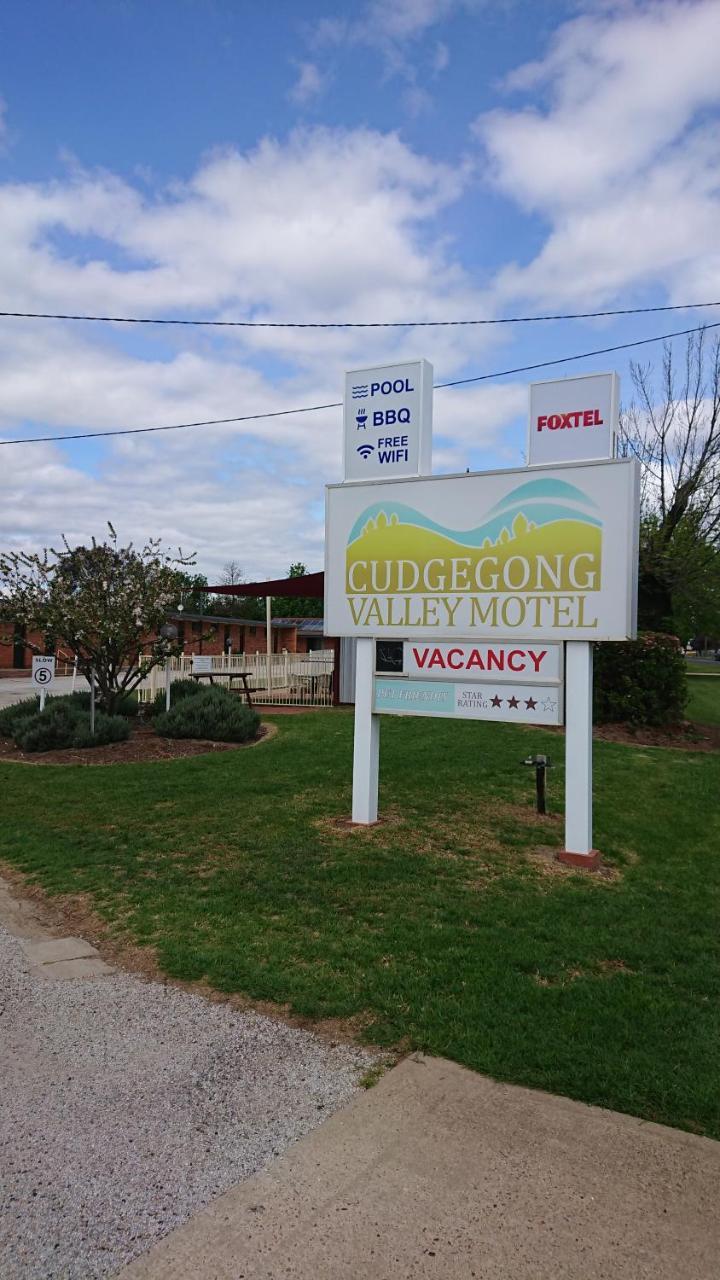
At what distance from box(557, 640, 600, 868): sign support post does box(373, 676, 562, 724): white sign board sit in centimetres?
12

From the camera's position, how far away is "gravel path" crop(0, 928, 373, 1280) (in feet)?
8.35

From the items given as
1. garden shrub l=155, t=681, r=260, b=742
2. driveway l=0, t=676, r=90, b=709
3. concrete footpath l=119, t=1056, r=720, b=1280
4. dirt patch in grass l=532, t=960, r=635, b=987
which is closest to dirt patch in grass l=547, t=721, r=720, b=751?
garden shrub l=155, t=681, r=260, b=742

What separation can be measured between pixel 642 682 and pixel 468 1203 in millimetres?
12187

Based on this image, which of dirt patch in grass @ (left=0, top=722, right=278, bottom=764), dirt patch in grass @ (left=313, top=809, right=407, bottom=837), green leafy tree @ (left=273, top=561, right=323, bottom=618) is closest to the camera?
dirt patch in grass @ (left=313, top=809, right=407, bottom=837)

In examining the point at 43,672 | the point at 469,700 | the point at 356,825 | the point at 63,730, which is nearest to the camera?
the point at 469,700

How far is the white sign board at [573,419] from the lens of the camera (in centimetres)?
654

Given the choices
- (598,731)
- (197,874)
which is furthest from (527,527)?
(598,731)

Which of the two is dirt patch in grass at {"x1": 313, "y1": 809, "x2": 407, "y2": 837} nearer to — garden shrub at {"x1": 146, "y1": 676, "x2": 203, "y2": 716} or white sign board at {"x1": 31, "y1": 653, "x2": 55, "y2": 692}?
white sign board at {"x1": 31, "y1": 653, "x2": 55, "y2": 692}

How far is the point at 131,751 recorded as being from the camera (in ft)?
39.3

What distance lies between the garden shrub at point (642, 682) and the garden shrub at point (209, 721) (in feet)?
18.9

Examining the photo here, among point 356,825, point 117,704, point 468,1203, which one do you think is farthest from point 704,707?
point 468,1203

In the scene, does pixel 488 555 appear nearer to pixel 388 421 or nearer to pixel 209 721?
pixel 388 421

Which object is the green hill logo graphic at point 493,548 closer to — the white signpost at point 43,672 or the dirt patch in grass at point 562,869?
the dirt patch in grass at point 562,869

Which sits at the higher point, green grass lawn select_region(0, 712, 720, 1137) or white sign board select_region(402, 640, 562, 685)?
→ white sign board select_region(402, 640, 562, 685)
